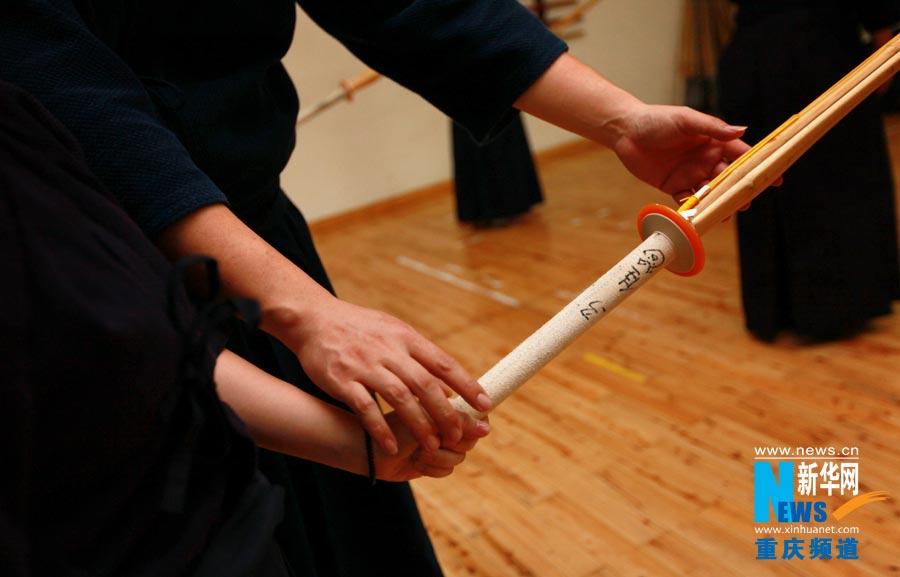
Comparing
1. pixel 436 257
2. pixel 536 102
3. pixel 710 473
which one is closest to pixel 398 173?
pixel 436 257

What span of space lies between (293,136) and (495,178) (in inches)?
114

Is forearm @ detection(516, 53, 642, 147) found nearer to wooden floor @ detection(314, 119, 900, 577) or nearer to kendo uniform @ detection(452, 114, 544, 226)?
wooden floor @ detection(314, 119, 900, 577)

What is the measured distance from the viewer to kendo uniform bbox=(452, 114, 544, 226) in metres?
3.65

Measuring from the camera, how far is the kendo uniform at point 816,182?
186cm

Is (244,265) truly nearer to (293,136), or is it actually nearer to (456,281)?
(293,136)

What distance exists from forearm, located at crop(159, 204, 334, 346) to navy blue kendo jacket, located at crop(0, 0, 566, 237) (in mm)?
14

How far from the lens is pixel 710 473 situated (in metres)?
1.53

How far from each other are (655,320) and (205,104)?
5.97 ft

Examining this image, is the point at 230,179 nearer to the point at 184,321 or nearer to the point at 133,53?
the point at 133,53

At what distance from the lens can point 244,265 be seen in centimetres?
57

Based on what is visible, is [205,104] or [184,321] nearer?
[184,321]

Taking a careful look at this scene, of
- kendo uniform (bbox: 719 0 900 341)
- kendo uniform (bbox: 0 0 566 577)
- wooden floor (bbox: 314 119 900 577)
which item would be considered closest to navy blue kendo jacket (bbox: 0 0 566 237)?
kendo uniform (bbox: 0 0 566 577)

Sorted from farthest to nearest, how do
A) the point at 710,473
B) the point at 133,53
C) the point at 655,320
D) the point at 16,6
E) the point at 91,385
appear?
the point at 655,320 → the point at 710,473 → the point at 133,53 → the point at 16,6 → the point at 91,385

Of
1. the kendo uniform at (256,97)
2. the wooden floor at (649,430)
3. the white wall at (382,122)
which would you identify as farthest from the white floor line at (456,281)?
the kendo uniform at (256,97)
